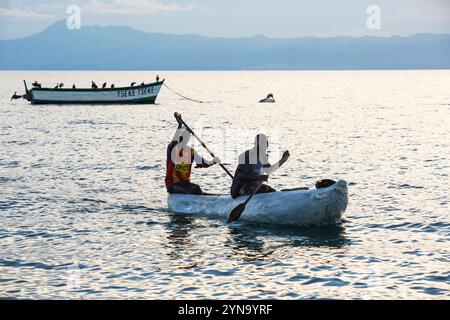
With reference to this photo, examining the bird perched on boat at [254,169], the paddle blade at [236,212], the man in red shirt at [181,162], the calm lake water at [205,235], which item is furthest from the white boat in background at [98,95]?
the paddle blade at [236,212]

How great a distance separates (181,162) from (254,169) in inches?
97.7

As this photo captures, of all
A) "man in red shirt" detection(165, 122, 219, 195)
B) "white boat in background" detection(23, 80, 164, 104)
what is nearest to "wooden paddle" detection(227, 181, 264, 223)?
"man in red shirt" detection(165, 122, 219, 195)

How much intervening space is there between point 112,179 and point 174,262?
1260cm

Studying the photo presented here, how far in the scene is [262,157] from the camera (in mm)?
15984

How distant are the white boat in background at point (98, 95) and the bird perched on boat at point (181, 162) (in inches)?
2181

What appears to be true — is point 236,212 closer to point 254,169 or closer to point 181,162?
point 254,169

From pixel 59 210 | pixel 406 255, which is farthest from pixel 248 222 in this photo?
pixel 59 210

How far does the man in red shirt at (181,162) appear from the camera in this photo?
17406 millimetres

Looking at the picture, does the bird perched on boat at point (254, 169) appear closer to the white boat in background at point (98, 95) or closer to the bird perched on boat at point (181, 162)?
the bird perched on boat at point (181, 162)

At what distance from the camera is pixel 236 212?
1631 cm

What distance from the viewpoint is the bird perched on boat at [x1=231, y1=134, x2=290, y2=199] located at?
15.9m

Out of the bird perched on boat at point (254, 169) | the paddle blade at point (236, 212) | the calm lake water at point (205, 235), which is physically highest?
the bird perched on boat at point (254, 169)

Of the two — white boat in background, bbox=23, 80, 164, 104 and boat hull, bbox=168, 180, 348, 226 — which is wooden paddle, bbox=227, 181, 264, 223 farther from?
white boat in background, bbox=23, 80, 164, 104
